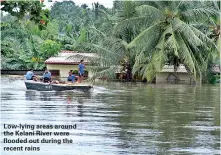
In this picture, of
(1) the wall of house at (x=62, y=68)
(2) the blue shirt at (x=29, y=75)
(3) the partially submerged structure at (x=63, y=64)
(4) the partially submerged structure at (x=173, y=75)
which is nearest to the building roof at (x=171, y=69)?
(4) the partially submerged structure at (x=173, y=75)

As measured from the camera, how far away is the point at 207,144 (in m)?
12.6

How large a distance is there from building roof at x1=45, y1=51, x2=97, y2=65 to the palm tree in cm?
331

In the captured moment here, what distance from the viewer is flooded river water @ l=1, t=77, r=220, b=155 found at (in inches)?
475

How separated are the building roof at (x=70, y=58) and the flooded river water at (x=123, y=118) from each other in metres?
8.48

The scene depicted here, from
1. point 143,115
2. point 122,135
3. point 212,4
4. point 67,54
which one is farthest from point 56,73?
point 122,135

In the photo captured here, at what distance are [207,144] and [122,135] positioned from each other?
79.3 inches

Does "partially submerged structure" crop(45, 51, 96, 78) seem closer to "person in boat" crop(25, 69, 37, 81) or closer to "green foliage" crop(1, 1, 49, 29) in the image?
"person in boat" crop(25, 69, 37, 81)

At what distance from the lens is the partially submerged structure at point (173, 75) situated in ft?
117

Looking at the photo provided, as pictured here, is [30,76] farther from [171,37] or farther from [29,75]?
[171,37]

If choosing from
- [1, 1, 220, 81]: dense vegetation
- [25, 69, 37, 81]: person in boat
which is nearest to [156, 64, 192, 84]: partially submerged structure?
[1, 1, 220, 81]: dense vegetation

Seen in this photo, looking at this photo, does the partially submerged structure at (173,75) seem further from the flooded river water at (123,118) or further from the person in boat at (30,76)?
the person in boat at (30,76)

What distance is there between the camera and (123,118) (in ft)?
55.2

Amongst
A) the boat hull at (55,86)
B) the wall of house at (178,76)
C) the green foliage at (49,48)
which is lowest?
the boat hull at (55,86)

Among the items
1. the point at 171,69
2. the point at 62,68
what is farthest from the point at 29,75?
the point at 171,69
